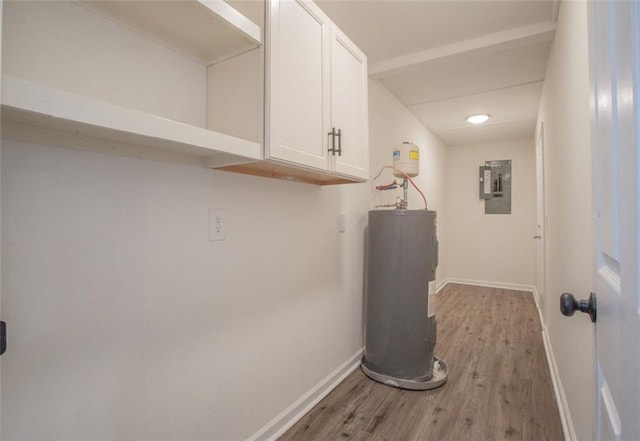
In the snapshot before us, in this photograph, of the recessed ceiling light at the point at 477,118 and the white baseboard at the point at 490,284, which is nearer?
the recessed ceiling light at the point at 477,118

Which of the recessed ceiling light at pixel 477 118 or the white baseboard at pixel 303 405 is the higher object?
the recessed ceiling light at pixel 477 118

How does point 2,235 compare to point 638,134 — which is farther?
point 2,235

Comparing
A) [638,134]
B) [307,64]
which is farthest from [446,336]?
[638,134]

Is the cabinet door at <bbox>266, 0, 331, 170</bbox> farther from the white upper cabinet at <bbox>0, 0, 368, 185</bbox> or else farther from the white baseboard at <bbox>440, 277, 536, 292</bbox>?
the white baseboard at <bbox>440, 277, 536, 292</bbox>

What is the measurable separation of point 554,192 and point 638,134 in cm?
216

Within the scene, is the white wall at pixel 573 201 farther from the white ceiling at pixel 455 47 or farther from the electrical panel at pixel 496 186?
the electrical panel at pixel 496 186

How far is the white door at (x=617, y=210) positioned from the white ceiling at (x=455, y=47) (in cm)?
141

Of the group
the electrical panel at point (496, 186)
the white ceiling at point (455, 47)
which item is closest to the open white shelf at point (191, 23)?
the white ceiling at point (455, 47)

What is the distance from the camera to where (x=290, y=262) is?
71.9 inches

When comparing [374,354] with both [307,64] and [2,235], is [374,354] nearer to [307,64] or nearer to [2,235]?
[307,64]

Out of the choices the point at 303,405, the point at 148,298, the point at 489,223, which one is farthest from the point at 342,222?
the point at 489,223

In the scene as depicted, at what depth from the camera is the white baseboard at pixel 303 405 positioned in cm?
167

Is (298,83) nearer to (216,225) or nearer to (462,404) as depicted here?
(216,225)

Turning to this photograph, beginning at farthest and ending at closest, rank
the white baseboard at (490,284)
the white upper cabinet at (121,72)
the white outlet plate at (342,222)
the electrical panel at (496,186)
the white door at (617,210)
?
the electrical panel at (496,186) < the white baseboard at (490,284) < the white outlet plate at (342,222) < the white upper cabinet at (121,72) < the white door at (617,210)
